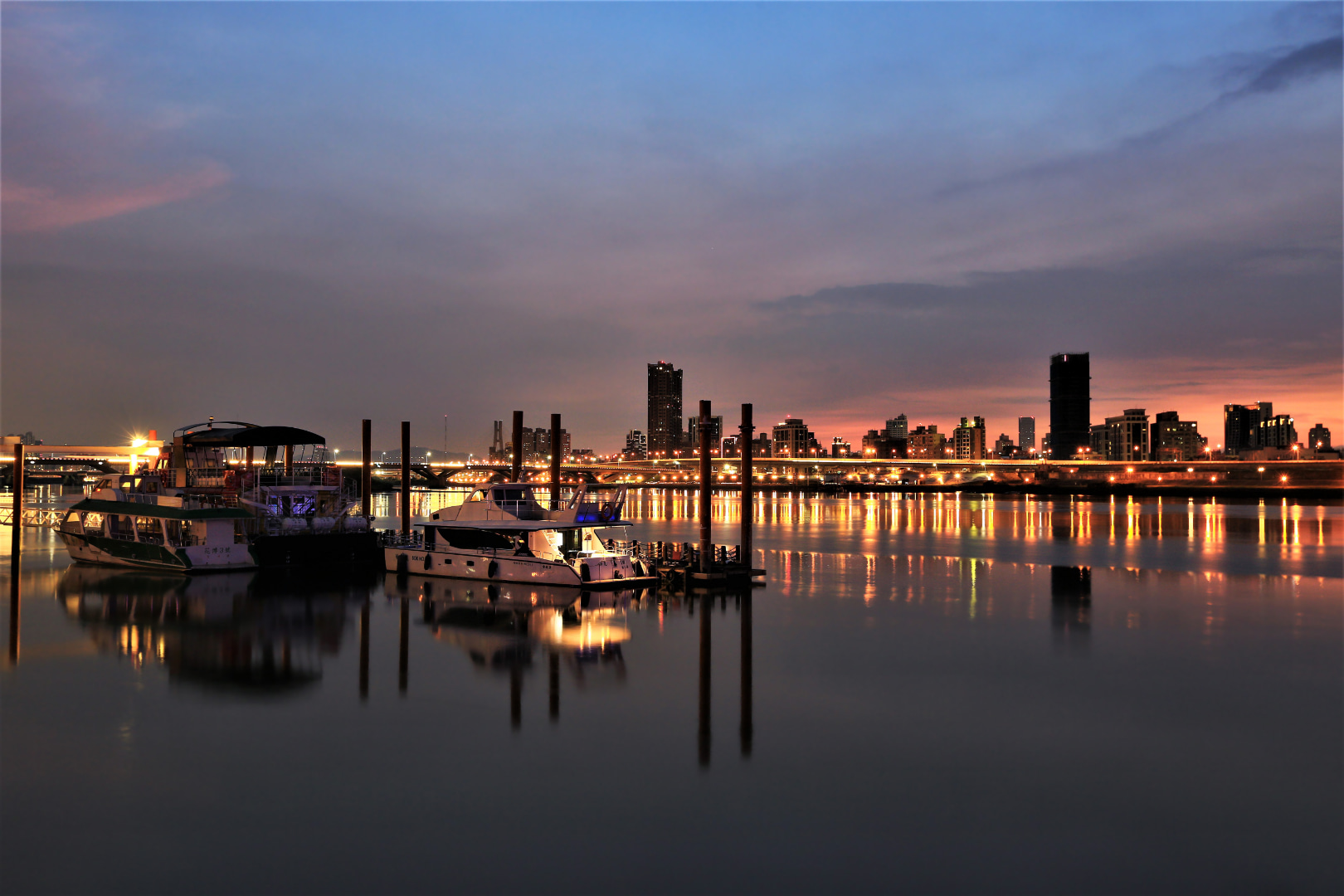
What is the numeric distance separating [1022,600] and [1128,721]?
1706 cm

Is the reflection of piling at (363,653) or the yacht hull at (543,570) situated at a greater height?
the yacht hull at (543,570)

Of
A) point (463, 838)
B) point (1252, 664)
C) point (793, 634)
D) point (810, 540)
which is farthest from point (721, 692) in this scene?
point (810, 540)

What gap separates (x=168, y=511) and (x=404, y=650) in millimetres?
18671

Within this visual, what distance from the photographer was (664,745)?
15.9 metres

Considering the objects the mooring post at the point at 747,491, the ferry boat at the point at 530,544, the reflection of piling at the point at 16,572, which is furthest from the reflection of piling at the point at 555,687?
the mooring post at the point at 747,491

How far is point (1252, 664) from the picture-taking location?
2264cm

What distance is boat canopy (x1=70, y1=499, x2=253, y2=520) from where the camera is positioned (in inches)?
1421

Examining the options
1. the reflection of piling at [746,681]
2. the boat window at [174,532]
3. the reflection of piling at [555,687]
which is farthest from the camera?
the boat window at [174,532]

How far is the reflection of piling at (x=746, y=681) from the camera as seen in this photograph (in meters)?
16.3

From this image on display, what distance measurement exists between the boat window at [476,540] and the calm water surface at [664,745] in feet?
6.89

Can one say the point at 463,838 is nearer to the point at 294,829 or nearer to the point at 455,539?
the point at 294,829

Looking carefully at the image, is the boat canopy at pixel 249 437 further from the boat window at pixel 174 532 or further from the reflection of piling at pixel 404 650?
the reflection of piling at pixel 404 650

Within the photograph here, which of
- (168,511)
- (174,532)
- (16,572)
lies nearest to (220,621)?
A: (168,511)

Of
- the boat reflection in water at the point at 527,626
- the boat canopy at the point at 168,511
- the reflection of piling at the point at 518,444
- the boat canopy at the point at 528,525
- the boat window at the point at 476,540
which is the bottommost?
the boat reflection in water at the point at 527,626
